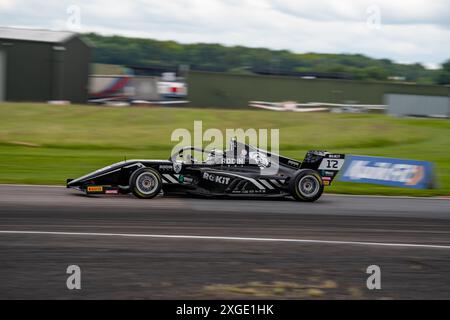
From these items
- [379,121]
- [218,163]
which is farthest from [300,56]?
[218,163]

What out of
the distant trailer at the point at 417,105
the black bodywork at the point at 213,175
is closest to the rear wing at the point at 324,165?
the black bodywork at the point at 213,175

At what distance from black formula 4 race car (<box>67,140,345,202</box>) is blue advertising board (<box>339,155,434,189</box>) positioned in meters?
3.77

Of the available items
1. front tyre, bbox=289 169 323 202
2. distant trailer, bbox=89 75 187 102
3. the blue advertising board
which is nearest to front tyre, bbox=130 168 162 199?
front tyre, bbox=289 169 323 202

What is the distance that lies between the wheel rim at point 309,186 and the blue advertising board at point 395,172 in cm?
412

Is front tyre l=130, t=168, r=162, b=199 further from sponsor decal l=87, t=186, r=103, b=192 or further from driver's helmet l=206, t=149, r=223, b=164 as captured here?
driver's helmet l=206, t=149, r=223, b=164

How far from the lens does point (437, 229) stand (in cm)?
1142

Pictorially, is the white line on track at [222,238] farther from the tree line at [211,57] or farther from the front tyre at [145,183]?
the tree line at [211,57]

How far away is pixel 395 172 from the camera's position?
1741cm

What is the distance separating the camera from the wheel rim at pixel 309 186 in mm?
13773

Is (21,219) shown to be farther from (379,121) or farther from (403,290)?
(379,121)

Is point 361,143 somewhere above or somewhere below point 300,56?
below
